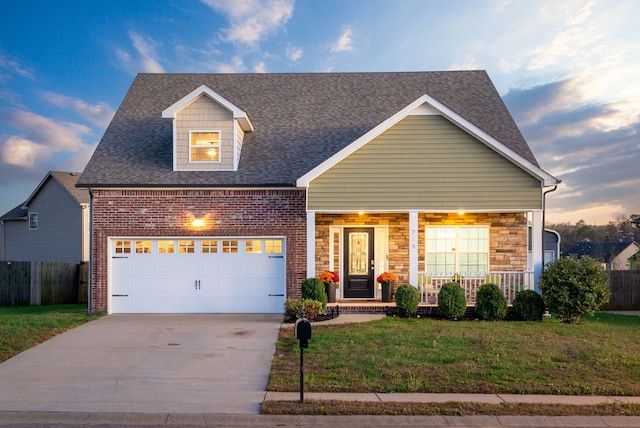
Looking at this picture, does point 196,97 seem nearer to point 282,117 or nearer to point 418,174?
point 282,117

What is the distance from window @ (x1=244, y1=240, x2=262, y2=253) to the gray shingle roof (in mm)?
1749

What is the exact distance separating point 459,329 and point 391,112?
8224mm

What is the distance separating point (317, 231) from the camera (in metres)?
15.2

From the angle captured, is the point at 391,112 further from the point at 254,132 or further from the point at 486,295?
the point at 486,295

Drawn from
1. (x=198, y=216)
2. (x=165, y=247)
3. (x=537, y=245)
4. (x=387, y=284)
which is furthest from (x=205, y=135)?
(x=537, y=245)

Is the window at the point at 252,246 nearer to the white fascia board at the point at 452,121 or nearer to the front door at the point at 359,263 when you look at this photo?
the white fascia board at the point at 452,121

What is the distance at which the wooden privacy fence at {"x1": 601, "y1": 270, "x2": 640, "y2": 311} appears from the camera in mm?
17750

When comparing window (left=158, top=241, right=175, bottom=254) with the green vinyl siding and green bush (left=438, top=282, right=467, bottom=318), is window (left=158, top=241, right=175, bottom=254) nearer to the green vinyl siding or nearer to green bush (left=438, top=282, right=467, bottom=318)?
the green vinyl siding

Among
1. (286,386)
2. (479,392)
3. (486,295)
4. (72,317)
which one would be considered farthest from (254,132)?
(479,392)

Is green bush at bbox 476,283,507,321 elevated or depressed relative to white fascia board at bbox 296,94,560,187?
depressed

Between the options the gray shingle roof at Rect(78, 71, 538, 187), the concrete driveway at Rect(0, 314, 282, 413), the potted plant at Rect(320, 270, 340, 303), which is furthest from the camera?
the gray shingle roof at Rect(78, 71, 538, 187)

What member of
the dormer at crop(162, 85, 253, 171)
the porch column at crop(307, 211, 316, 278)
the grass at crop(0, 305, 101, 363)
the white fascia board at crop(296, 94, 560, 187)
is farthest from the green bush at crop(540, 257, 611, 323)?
the grass at crop(0, 305, 101, 363)

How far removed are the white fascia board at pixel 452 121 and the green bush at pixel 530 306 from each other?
3.11m

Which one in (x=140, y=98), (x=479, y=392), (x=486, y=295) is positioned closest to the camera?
(x=479, y=392)
